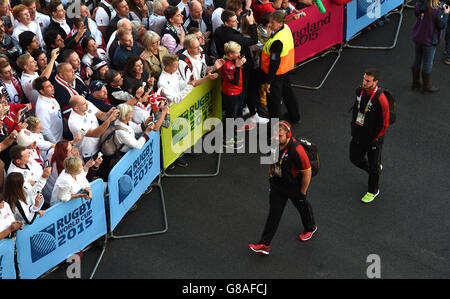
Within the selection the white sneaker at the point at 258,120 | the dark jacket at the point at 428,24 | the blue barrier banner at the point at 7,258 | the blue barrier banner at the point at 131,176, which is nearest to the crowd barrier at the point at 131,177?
the blue barrier banner at the point at 131,176

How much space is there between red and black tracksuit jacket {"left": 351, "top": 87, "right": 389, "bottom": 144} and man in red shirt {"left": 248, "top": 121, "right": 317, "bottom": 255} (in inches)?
53.6

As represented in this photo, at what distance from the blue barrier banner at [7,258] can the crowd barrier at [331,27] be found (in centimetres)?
665

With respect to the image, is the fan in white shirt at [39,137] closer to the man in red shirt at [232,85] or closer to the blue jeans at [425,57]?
the man in red shirt at [232,85]

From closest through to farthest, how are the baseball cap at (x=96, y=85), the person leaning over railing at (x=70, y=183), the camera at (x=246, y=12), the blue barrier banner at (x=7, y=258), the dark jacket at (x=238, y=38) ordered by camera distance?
the blue barrier banner at (x=7, y=258) → the person leaning over railing at (x=70, y=183) → the baseball cap at (x=96, y=85) → the dark jacket at (x=238, y=38) → the camera at (x=246, y=12)

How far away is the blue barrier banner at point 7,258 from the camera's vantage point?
698 cm

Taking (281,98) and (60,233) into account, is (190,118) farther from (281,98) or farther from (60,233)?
(60,233)

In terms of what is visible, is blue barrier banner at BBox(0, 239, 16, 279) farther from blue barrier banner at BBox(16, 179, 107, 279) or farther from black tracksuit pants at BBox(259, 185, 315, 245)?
black tracksuit pants at BBox(259, 185, 315, 245)

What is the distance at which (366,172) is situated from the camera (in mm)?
9820

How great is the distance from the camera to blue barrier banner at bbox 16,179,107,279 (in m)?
7.32

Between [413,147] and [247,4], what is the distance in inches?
144

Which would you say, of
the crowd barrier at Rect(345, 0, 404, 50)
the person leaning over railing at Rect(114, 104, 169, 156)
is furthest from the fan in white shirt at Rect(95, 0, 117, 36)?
the crowd barrier at Rect(345, 0, 404, 50)

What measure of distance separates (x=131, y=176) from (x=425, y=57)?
5.90m

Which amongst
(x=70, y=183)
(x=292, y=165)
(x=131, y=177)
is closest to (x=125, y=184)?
(x=131, y=177)

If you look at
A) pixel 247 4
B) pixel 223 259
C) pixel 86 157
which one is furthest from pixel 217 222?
Result: pixel 247 4
